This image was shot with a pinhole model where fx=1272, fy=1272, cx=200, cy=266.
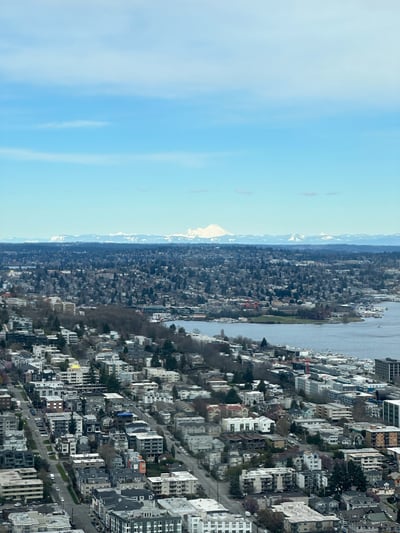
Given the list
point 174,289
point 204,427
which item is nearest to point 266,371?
point 204,427

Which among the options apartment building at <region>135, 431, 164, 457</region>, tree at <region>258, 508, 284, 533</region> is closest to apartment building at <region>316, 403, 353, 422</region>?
apartment building at <region>135, 431, 164, 457</region>

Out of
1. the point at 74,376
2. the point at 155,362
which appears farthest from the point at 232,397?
the point at 155,362

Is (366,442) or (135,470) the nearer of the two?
(135,470)

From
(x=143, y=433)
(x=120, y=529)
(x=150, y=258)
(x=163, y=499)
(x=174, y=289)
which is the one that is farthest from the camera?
(x=150, y=258)

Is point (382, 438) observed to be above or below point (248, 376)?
below

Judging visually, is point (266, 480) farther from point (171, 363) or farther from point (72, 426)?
point (171, 363)

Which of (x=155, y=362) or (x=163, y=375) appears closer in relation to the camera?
(x=163, y=375)

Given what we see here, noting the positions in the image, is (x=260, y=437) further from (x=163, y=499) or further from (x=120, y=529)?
(x=120, y=529)
